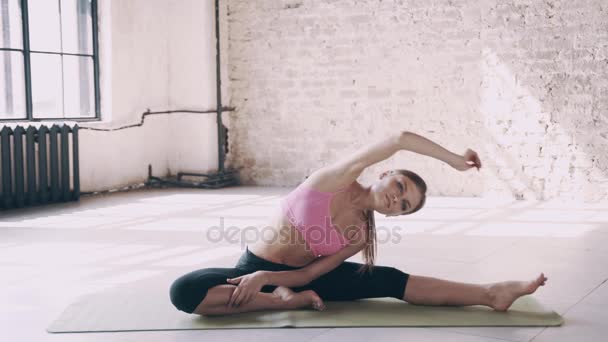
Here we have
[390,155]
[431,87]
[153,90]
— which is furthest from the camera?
[153,90]

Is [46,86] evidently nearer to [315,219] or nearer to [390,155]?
[315,219]

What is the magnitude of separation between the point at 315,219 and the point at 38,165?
4.34 metres

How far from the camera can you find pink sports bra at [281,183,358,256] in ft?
10.2

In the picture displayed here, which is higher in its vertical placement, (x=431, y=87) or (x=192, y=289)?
(x=431, y=87)

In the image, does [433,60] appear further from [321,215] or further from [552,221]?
[321,215]

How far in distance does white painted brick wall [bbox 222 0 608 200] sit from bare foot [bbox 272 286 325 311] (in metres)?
4.32

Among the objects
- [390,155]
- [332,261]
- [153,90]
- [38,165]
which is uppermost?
[153,90]

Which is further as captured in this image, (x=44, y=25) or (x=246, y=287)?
(x=44, y=25)

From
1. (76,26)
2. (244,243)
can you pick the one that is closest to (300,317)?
(244,243)

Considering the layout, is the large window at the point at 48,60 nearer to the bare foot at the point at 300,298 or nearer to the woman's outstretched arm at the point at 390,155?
the bare foot at the point at 300,298

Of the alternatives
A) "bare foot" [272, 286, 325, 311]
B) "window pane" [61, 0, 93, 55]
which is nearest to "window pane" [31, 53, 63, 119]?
"window pane" [61, 0, 93, 55]

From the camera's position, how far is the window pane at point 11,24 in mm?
6461

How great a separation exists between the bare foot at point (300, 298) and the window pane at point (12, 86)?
169 inches

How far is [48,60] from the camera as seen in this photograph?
273 inches
